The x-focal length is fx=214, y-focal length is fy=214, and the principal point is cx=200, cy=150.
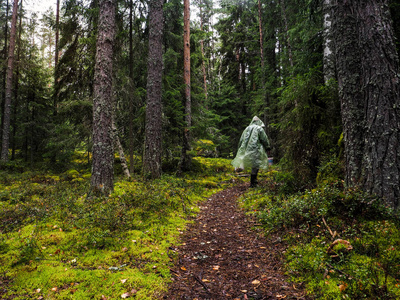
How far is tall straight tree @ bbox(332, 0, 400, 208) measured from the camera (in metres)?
3.38

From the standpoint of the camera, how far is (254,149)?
9.01m

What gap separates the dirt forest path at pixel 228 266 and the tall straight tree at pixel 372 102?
196cm

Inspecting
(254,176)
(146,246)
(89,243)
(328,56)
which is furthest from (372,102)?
(254,176)

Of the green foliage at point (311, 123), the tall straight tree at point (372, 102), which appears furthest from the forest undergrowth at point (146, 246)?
the green foliage at point (311, 123)

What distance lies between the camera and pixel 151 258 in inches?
136

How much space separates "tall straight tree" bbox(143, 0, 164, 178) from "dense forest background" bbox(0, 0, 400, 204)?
452 mm

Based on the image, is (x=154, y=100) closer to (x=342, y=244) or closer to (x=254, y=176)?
(x=254, y=176)

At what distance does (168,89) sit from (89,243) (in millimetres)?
8989

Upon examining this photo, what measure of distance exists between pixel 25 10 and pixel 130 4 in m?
12.7

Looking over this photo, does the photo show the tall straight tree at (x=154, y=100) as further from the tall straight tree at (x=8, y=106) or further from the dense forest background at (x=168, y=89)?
the tall straight tree at (x=8, y=106)

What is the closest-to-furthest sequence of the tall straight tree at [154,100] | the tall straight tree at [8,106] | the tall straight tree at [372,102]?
the tall straight tree at [372,102] → the tall straight tree at [154,100] → the tall straight tree at [8,106]

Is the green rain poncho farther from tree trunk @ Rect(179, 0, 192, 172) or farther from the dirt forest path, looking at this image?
the dirt forest path

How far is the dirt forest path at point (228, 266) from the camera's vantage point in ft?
8.89

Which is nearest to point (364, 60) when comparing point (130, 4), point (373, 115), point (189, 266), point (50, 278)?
point (373, 115)
